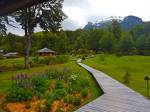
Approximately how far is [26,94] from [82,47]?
94427 mm

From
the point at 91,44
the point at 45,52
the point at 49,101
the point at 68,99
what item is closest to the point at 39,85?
the point at 68,99

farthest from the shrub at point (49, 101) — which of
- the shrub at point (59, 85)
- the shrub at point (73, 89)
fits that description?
the shrub at point (59, 85)

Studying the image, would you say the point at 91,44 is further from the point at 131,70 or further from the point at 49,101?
A: the point at 49,101

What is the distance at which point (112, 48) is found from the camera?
100 m

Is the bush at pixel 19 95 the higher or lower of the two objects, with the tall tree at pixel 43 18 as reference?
lower

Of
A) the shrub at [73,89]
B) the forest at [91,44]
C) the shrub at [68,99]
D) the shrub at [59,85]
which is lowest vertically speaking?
the shrub at [68,99]

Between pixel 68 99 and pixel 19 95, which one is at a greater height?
pixel 19 95

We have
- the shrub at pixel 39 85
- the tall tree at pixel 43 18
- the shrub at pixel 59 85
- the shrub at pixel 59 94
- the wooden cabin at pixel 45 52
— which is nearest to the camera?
the shrub at pixel 59 94

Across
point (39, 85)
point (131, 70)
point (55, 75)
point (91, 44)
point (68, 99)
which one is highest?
point (91, 44)

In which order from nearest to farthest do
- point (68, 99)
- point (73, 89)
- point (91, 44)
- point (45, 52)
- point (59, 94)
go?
point (68, 99)
point (59, 94)
point (73, 89)
point (45, 52)
point (91, 44)

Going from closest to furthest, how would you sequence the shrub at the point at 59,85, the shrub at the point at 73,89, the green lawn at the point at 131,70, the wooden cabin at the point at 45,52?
1. the shrub at the point at 73,89
2. the shrub at the point at 59,85
3. the green lawn at the point at 131,70
4. the wooden cabin at the point at 45,52

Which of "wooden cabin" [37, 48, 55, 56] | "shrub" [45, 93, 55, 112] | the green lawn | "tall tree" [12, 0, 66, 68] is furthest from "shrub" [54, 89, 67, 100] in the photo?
"wooden cabin" [37, 48, 55, 56]

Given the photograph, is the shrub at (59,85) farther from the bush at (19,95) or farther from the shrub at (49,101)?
the shrub at (49,101)

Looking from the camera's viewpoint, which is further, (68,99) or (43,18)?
(43,18)
